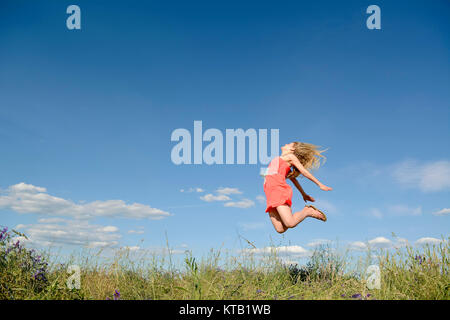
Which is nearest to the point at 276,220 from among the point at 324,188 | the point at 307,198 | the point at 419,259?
the point at 307,198

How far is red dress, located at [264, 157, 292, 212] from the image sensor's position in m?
5.93

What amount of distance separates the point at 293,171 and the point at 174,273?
288 centimetres

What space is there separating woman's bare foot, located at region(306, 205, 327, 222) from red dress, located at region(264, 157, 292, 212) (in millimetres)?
443

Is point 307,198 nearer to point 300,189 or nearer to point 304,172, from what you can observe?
point 300,189

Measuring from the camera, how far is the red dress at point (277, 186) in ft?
19.4

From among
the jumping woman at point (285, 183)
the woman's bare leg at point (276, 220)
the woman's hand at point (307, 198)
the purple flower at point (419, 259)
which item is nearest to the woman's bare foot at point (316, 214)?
the jumping woman at point (285, 183)

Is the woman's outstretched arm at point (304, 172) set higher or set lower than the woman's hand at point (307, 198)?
higher

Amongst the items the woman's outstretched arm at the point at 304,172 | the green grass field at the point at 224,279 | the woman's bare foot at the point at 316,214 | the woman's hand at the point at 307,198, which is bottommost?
the green grass field at the point at 224,279

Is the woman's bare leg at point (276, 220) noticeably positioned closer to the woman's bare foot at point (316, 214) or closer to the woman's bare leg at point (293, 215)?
the woman's bare leg at point (293, 215)

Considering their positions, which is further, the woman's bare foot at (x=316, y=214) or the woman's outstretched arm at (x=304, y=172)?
the woman's bare foot at (x=316, y=214)

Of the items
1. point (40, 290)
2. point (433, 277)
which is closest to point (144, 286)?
point (40, 290)

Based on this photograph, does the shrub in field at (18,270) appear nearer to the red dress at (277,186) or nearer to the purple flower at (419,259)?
the red dress at (277,186)

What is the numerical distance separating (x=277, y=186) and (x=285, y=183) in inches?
6.9

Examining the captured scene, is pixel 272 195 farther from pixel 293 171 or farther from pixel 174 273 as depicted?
pixel 174 273
